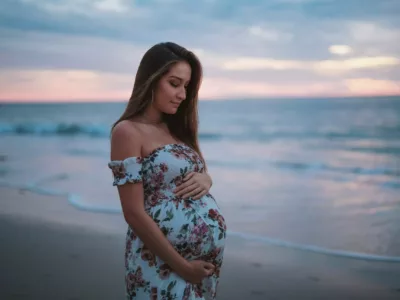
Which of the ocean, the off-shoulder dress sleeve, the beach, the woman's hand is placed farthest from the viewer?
the ocean

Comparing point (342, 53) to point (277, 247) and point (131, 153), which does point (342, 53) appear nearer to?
point (277, 247)

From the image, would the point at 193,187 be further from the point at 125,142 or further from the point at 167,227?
the point at 125,142

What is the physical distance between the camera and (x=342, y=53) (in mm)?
23125

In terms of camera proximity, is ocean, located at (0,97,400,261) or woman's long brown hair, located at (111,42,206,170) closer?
woman's long brown hair, located at (111,42,206,170)

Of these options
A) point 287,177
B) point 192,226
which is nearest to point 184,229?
point 192,226

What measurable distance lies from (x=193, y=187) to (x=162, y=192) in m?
0.11

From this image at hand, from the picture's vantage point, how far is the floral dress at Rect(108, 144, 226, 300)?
6.10ft

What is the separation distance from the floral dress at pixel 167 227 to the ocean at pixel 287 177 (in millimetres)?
3403

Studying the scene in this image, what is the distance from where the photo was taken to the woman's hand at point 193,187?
1.89 m

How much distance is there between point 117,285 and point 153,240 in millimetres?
2385

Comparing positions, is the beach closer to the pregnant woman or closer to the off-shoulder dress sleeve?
the pregnant woman

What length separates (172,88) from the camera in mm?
1928

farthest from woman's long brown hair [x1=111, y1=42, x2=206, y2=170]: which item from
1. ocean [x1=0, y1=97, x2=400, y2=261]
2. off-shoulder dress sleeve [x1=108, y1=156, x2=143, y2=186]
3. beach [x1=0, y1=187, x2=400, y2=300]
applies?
ocean [x1=0, y1=97, x2=400, y2=261]

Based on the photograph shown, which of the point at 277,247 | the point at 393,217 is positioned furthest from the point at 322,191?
the point at 277,247
